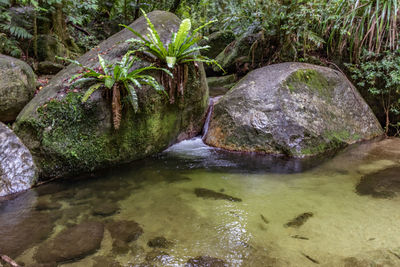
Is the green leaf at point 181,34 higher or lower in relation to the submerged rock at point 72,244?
higher

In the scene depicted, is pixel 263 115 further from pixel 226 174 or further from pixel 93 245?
pixel 93 245

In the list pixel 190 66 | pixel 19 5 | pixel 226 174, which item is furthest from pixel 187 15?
pixel 226 174

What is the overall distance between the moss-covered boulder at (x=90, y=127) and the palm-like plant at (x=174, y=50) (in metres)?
0.30

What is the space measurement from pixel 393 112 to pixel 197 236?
593cm

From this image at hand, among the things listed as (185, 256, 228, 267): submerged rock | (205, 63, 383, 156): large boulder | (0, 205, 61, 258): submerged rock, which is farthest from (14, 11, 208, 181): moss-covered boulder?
(185, 256, 228, 267): submerged rock

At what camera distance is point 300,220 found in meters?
2.61

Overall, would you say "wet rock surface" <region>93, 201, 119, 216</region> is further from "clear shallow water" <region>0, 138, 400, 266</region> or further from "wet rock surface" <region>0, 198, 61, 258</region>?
"wet rock surface" <region>0, 198, 61, 258</region>

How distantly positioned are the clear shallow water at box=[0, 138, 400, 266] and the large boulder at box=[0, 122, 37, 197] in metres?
0.20

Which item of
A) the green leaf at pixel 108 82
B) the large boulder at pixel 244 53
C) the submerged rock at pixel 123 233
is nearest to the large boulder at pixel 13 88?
the green leaf at pixel 108 82

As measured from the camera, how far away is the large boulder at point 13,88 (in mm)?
4039

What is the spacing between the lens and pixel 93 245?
7.38 feet

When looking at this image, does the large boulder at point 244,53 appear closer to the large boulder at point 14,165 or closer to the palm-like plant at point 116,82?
the palm-like plant at point 116,82

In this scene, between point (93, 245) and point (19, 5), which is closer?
point (93, 245)

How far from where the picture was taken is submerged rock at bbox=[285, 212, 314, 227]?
2.54 metres
